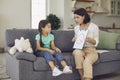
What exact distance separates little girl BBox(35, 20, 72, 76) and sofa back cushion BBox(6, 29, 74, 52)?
0.88ft

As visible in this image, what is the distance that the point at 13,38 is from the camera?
326 centimetres

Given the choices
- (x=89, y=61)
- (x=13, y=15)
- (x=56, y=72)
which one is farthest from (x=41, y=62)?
(x=13, y=15)

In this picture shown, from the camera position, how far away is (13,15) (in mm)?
6574

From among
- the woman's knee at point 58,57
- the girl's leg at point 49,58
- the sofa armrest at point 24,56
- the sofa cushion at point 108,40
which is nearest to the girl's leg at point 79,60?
the woman's knee at point 58,57

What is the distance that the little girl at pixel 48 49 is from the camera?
2822mm

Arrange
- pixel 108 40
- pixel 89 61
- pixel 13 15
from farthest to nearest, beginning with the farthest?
pixel 13 15, pixel 108 40, pixel 89 61

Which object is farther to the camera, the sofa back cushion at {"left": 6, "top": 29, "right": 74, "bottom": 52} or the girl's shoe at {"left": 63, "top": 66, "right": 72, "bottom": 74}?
the sofa back cushion at {"left": 6, "top": 29, "right": 74, "bottom": 52}

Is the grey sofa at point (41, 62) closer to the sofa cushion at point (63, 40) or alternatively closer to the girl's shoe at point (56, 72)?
the sofa cushion at point (63, 40)

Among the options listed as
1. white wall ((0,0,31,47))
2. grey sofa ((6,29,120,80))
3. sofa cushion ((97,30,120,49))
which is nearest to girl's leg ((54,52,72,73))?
grey sofa ((6,29,120,80))

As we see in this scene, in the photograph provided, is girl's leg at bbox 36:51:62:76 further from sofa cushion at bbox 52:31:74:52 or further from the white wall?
the white wall

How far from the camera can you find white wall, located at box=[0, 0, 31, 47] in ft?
21.1

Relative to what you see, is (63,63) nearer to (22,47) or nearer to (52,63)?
(52,63)

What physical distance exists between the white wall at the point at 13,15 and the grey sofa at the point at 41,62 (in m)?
3.28

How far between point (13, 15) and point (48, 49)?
3.88 meters
